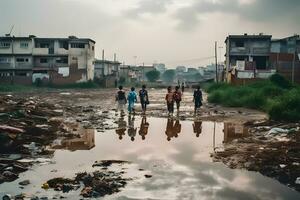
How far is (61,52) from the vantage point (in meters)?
58.0

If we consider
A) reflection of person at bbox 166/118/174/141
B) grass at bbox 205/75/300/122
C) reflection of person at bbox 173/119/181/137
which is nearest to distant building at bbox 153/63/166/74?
grass at bbox 205/75/300/122

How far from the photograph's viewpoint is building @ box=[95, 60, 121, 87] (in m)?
65.9

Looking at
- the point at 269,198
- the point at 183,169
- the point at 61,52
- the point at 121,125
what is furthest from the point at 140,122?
the point at 61,52

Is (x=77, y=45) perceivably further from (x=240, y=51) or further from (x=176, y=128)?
(x=176, y=128)

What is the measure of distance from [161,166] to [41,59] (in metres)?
52.6

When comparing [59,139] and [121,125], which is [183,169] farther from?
[121,125]

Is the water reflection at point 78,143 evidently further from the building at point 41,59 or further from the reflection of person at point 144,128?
the building at point 41,59

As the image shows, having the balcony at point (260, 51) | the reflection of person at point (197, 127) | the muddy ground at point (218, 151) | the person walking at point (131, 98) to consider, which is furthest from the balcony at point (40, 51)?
the reflection of person at point (197, 127)

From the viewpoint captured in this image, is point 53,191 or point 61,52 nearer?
point 53,191

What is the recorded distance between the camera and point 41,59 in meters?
58.7

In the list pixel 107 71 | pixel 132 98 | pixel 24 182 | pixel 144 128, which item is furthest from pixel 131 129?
pixel 107 71

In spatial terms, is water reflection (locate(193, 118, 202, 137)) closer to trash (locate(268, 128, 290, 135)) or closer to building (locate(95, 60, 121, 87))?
trash (locate(268, 128, 290, 135))

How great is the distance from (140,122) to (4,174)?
34.3 ft

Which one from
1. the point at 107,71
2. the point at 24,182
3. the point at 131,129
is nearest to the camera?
the point at 24,182
